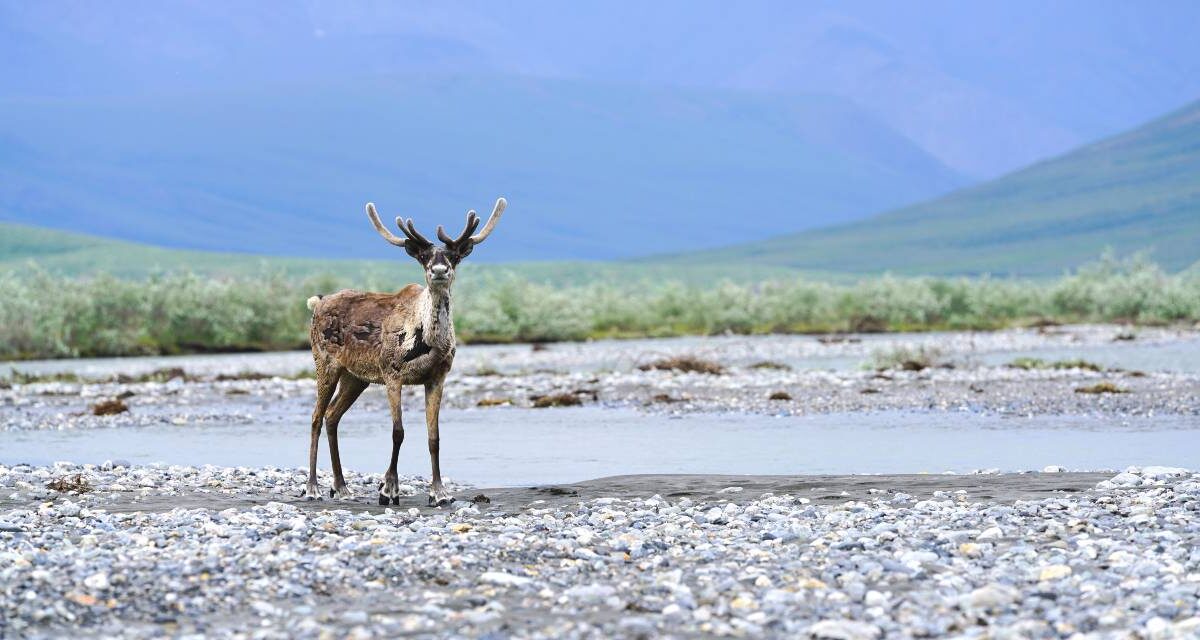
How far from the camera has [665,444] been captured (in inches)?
905

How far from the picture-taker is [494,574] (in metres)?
11.1

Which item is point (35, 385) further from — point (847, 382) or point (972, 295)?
point (972, 295)

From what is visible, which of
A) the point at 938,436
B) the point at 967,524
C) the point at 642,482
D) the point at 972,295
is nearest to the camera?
the point at 967,524

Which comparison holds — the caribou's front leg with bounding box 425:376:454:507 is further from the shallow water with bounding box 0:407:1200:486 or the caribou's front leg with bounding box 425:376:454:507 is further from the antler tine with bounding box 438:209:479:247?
the shallow water with bounding box 0:407:1200:486

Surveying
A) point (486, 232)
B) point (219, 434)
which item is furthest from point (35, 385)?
point (486, 232)

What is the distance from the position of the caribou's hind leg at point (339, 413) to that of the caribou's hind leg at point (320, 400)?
10 centimetres

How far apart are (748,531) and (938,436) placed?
10.9m

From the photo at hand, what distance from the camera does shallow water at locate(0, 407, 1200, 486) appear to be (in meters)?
19.7

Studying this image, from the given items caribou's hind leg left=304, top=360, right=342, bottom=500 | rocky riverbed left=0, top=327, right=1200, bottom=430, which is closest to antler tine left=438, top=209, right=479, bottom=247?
caribou's hind leg left=304, top=360, right=342, bottom=500

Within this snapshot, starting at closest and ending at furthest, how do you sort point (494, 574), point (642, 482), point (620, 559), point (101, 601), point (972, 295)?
1. point (101, 601)
2. point (494, 574)
3. point (620, 559)
4. point (642, 482)
5. point (972, 295)

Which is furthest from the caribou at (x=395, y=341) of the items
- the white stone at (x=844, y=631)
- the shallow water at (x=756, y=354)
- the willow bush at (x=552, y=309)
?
the willow bush at (x=552, y=309)

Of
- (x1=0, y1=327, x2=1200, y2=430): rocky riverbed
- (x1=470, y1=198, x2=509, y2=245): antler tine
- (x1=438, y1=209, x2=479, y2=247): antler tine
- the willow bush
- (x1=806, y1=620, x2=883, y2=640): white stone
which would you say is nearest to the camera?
(x1=806, y1=620, x2=883, y2=640): white stone

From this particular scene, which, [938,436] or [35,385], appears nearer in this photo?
[938,436]

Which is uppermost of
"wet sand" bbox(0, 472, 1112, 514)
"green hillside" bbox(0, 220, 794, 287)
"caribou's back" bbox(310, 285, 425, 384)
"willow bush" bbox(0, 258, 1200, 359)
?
"green hillside" bbox(0, 220, 794, 287)
